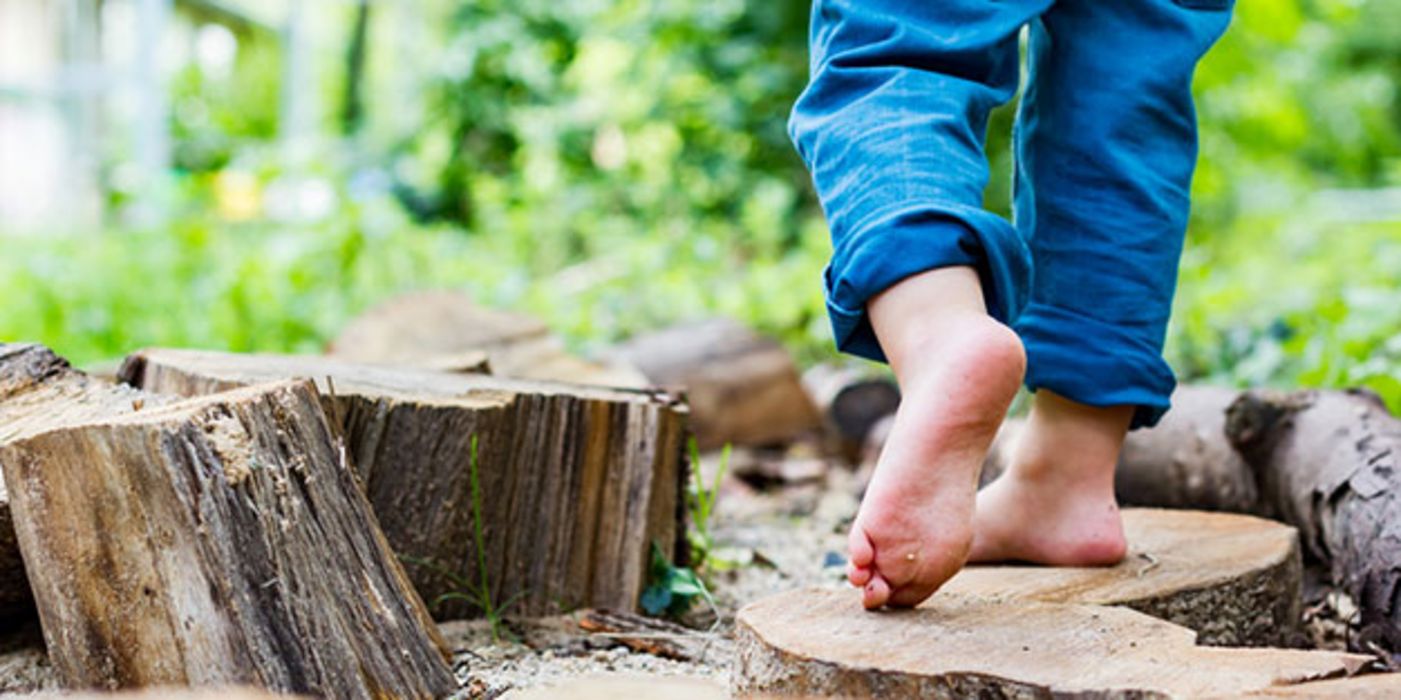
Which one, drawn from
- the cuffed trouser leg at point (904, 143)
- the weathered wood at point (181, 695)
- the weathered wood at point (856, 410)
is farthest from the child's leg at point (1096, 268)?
the weathered wood at point (856, 410)

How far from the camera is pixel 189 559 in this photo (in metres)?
1.03

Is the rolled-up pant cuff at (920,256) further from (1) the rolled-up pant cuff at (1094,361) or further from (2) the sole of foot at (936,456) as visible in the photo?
(1) the rolled-up pant cuff at (1094,361)

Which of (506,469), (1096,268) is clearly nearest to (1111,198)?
Result: (1096,268)

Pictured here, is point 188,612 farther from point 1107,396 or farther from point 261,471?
point 1107,396

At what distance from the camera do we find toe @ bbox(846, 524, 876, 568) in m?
1.09

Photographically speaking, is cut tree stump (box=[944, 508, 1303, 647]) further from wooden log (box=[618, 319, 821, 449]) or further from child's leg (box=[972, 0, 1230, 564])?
wooden log (box=[618, 319, 821, 449])

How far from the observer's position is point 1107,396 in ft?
4.53

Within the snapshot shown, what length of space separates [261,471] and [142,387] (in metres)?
0.52

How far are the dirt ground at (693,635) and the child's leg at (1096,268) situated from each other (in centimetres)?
33

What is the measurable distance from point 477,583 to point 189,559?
19.4 inches

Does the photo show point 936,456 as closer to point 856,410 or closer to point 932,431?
point 932,431

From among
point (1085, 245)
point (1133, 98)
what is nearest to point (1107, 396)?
point (1085, 245)

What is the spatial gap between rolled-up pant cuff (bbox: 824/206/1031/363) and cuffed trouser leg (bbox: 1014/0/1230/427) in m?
0.27

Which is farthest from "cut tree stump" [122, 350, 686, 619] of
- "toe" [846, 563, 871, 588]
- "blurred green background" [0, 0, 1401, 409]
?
"blurred green background" [0, 0, 1401, 409]
